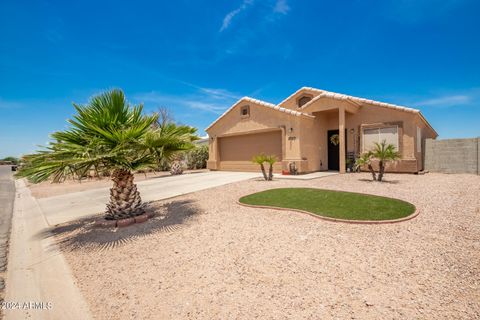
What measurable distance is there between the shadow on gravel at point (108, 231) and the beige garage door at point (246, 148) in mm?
10234

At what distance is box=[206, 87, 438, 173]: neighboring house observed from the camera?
43.0 feet

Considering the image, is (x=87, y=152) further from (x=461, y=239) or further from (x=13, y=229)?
(x=461, y=239)

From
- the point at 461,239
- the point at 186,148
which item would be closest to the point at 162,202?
the point at 186,148

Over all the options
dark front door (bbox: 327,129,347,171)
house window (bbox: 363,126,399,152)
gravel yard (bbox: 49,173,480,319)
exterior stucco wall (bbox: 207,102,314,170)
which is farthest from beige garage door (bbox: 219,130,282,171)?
gravel yard (bbox: 49,173,480,319)

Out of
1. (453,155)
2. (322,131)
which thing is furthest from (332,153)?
(453,155)

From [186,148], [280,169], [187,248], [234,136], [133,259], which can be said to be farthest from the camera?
[234,136]

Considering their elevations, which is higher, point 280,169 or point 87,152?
point 87,152

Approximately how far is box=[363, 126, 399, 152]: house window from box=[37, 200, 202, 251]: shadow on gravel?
483 inches

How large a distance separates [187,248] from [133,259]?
3.06ft

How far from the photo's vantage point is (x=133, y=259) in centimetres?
386

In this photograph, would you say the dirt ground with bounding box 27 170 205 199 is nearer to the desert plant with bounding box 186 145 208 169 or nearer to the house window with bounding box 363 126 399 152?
the desert plant with bounding box 186 145 208 169

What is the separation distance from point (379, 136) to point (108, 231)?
1503 centimetres

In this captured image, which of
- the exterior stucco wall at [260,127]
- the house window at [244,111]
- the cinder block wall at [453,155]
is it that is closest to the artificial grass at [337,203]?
the exterior stucco wall at [260,127]

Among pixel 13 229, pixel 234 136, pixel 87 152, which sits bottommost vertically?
pixel 13 229
